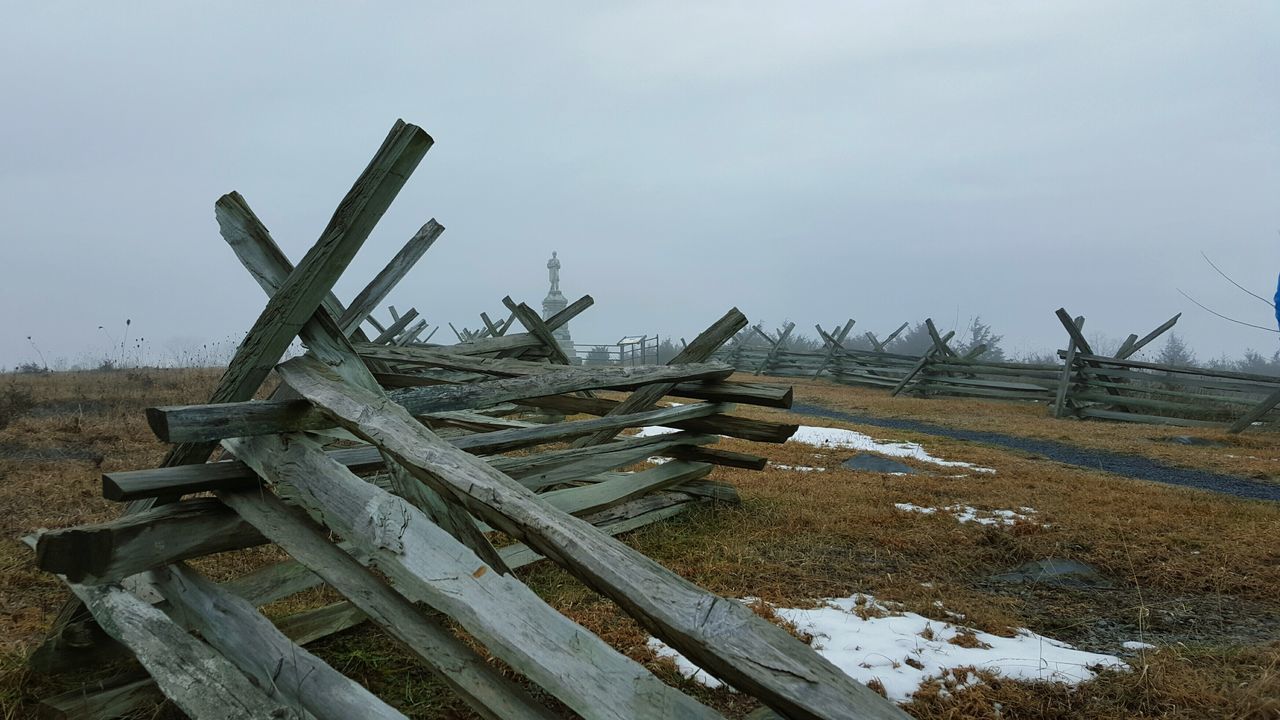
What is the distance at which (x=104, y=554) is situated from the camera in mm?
2049

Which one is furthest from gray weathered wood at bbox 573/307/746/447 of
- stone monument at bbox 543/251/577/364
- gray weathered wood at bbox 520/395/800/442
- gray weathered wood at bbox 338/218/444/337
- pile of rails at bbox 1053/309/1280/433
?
stone monument at bbox 543/251/577/364

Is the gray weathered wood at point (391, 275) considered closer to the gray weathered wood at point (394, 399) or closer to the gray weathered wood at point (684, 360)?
the gray weathered wood at point (684, 360)

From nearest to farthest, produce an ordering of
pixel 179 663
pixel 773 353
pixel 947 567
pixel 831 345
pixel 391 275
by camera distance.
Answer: pixel 179 663
pixel 947 567
pixel 391 275
pixel 831 345
pixel 773 353

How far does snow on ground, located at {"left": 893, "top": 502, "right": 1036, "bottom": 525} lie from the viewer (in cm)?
470

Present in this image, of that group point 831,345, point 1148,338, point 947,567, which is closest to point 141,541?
point 947,567

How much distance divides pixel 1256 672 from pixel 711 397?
9.35 feet

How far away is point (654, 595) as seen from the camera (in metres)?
1.34

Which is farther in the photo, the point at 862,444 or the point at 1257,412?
the point at 1257,412

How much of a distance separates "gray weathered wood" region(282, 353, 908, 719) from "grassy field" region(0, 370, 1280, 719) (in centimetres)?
101

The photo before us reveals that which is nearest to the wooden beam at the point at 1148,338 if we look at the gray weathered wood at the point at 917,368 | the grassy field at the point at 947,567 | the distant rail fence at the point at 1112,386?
the distant rail fence at the point at 1112,386

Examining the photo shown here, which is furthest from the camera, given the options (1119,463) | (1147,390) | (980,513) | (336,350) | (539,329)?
(1147,390)

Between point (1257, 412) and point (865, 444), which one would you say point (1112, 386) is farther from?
point (865, 444)

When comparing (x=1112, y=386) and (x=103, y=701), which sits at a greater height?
(x=1112, y=386)

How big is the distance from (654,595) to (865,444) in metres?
7.72
